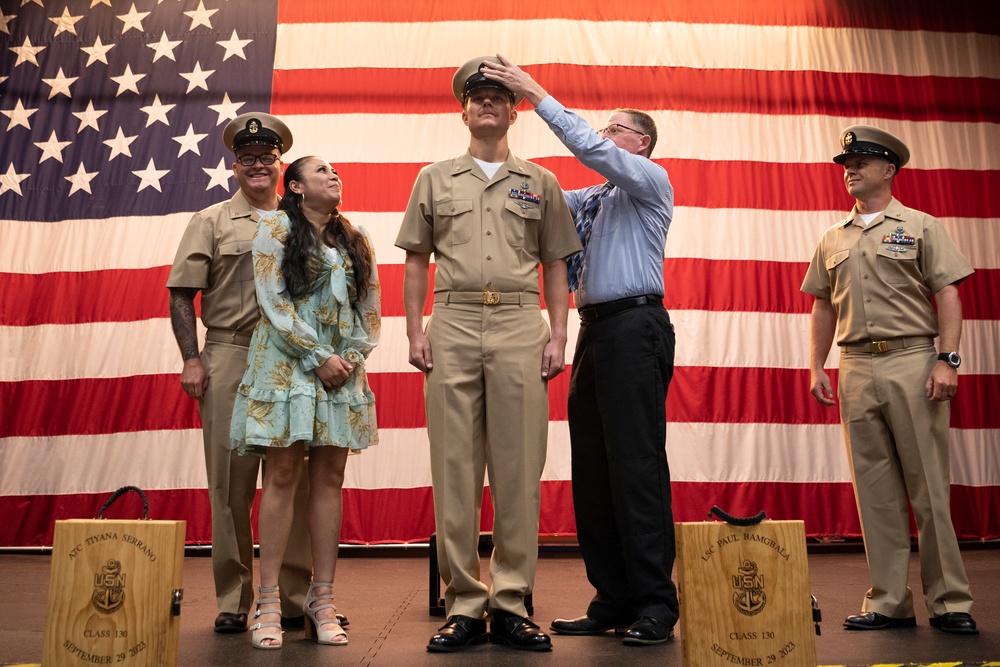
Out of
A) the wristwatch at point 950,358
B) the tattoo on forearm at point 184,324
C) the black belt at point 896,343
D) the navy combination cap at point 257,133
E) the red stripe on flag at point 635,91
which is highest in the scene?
the red stripe on flag at point 635,91

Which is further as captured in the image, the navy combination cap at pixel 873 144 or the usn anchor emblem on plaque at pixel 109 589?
the navy combination cap at pixel 873 144

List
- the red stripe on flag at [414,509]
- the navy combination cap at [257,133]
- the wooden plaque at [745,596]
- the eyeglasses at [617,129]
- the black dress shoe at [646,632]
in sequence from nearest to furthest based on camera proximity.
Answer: the wooden plaque at [745,596] → the black dress shoe at [646,632] → the eyeglasses at [617,129] → the navy combination cap at [257,133] → the red stripe on flag at [414,509]

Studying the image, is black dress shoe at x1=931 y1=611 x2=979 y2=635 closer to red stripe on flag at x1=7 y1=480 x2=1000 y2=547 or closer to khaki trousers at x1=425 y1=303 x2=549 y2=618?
khaki trousers at x1=425 y1=303 x2=549 y2=618

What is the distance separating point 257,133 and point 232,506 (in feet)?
4.12

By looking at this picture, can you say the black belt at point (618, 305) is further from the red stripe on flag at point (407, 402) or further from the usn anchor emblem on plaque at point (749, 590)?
the red stripe on flag at point (407, 402)

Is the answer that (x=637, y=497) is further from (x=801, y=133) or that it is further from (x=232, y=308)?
(x=801, y=133)

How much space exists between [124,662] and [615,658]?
47.6 inches

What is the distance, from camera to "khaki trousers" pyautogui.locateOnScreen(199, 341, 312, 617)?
9.89 ft

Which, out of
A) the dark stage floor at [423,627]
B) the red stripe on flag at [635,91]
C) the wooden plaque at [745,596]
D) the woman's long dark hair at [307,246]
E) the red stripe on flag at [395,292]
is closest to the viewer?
the wooden plaque at [745,596]

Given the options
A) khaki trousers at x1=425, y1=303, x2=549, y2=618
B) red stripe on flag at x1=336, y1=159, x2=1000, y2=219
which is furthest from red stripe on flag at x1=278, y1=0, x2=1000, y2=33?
khaki trousers at x1=425, y1=303, x2=549, y2=618

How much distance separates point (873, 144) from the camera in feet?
10.5

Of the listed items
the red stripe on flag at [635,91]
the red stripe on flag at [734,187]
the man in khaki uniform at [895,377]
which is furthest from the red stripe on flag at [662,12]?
the man in khaki uniform at [895,377]

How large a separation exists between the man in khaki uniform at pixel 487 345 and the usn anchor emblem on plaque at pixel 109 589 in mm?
826

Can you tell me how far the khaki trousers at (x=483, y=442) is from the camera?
2.64m
